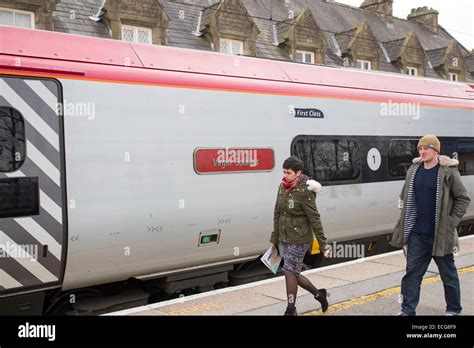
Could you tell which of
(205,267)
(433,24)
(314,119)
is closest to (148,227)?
(205,267)

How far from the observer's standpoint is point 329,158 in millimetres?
7457

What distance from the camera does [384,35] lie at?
1033 inches

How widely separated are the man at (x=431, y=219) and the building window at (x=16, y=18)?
12.0 metres

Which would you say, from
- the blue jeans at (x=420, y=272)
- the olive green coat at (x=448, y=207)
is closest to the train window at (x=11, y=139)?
the blue jeans at (x=420, y=272)

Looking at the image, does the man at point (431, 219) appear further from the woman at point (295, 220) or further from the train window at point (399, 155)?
the train window at point (399, 155)

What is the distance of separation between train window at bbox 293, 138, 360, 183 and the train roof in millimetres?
905

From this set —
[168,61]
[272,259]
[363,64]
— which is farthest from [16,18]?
[363,64]

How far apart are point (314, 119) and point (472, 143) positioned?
4.56 meters

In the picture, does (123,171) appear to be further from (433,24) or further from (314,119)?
(433,24)

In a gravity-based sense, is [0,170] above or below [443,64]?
below

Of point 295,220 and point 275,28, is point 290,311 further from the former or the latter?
point 275,28

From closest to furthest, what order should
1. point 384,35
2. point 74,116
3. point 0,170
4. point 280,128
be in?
point 0,170 < point 74,116 < point 280,128 < point 384,35

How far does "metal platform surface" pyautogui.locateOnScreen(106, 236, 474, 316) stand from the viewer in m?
5.06

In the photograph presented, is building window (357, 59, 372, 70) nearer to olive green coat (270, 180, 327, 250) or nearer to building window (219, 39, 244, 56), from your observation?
building window (219, 39, 244, 56)
